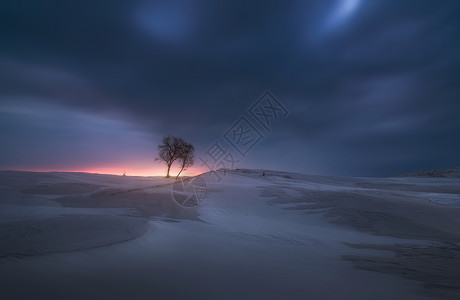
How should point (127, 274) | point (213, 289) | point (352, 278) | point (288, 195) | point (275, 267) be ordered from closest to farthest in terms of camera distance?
point (213, 289) → point (127, 274) → point (352, 278) → point (275, 267) → point (288, 195)

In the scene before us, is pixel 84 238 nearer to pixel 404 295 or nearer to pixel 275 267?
pixel 275 267

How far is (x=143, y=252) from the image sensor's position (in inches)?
123

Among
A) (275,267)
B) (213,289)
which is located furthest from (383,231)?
(213,289)

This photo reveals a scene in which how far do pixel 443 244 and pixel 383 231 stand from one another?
140cm

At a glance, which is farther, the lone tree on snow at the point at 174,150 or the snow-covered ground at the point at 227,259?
the lone tree on snow at the point at 174,150

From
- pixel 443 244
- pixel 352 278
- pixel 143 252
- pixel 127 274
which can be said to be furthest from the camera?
pixel 443 244

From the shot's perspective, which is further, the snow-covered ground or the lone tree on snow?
the lone tree on snow

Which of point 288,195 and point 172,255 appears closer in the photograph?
point 172,255

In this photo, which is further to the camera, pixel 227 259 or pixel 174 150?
pixel 174 150

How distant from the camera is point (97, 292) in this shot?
6.16 ft

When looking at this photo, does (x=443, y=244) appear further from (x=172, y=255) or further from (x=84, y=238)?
(x=84, y=238)

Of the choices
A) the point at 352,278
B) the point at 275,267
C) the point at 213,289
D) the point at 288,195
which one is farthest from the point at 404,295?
the point at 288,195

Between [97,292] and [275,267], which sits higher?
[97,292]

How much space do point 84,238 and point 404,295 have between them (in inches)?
185
